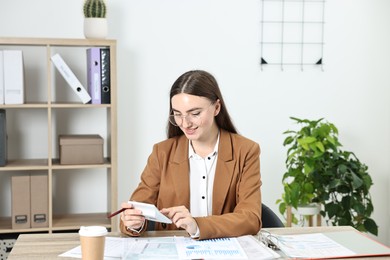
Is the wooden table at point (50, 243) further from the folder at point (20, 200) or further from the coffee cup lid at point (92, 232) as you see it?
the folder at point (20, 200)

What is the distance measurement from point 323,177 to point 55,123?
1767 millimetres

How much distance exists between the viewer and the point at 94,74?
149 inches

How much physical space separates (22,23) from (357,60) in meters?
2.32

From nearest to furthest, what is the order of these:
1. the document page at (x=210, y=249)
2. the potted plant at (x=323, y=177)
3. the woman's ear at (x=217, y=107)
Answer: the document page at (x=210, y=249) → the woman's ear at (x=217, y=107) → the potted plant at (x=323, y=177)

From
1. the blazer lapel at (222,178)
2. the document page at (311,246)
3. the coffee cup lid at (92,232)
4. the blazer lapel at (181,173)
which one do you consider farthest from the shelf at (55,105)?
the coffee cup lid at (92,232)

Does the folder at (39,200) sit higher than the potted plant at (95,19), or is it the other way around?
the potted plant at (95,19)

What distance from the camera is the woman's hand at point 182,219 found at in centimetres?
224

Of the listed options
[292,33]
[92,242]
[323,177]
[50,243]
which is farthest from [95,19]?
[92,242]

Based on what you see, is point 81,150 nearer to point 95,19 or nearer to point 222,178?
point 95,19

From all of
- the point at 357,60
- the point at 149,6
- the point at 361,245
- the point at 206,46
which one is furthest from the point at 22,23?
the point at 361,245

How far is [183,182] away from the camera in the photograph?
8.63 feet

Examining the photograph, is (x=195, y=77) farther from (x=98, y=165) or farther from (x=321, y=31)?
(x=321, y=31)

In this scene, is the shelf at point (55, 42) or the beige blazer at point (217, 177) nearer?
the beige blazer at point (217, 177)

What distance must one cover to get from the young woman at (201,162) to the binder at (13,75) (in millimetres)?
1329
